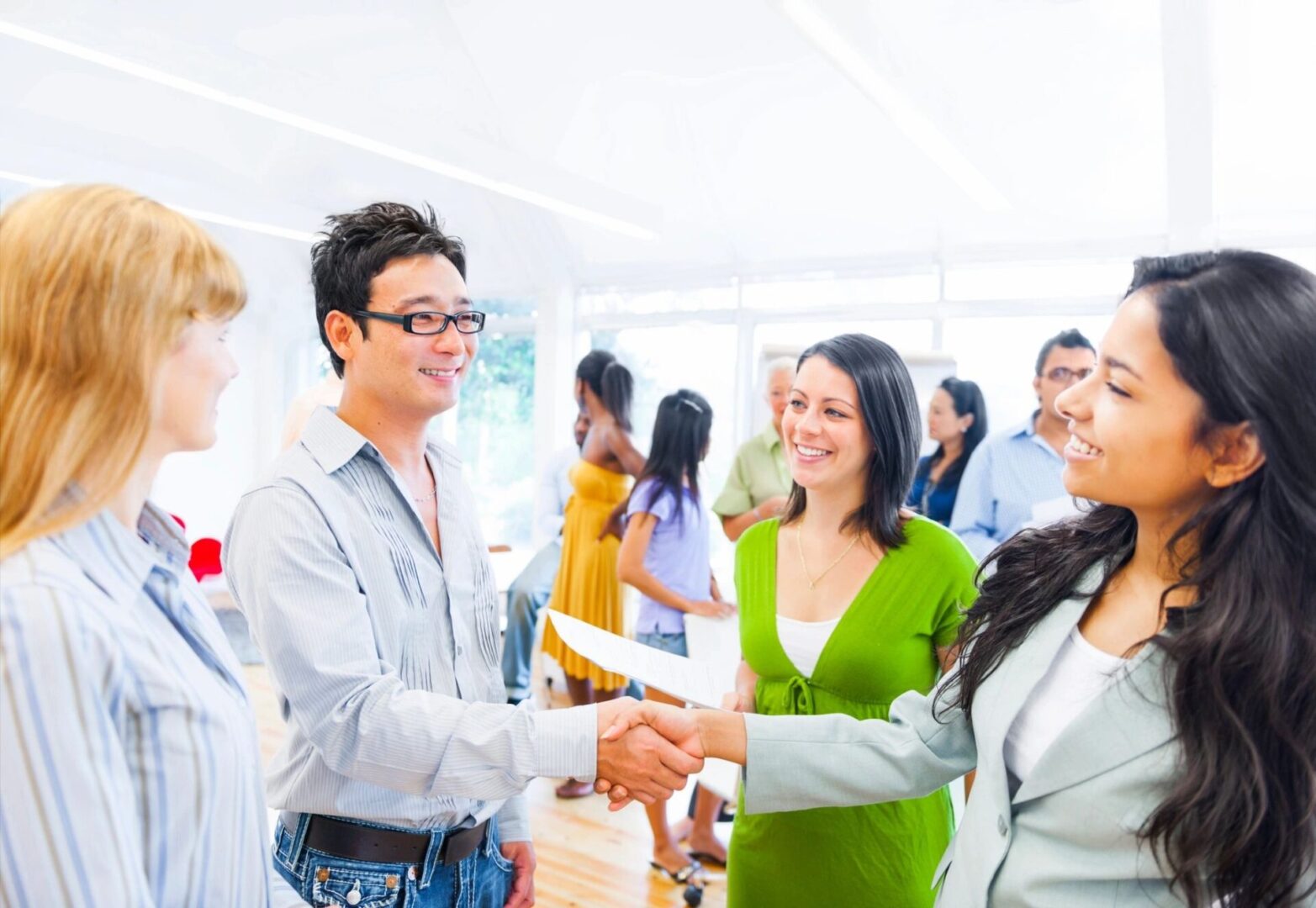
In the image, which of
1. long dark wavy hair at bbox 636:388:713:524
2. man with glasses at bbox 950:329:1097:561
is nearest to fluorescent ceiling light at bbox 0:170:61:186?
long dark wavy hair at bbox 636:388:713:524

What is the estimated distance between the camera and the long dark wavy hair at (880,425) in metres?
1.82

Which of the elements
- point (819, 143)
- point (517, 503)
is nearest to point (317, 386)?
point (819, 143)

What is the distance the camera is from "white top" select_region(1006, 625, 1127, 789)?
111cm

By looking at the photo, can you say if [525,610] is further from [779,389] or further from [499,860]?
[499,860]

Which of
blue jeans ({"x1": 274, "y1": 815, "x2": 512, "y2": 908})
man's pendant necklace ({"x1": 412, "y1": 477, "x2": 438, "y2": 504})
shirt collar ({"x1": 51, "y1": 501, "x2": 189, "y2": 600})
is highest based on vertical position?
man's pendant necklace ({"x1": 412, "y1": 477, "x2": 438, "y2": 504})

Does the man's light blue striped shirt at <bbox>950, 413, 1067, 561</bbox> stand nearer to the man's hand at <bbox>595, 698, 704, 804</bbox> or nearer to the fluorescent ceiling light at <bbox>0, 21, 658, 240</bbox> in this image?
the man's hand at <bbox>595, 698, 704, 804</bbox>

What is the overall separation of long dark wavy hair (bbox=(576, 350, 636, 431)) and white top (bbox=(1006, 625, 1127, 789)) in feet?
9.77

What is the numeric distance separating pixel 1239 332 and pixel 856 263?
6.06 meters

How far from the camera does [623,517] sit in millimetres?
4008

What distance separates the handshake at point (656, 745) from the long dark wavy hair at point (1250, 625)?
66 cm

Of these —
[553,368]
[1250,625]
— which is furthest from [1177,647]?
[553,368]

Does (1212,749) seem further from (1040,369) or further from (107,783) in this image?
(1040,369)

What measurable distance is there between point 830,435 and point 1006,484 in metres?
1.82

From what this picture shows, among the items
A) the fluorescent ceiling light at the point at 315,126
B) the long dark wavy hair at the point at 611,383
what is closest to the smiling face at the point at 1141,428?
the long dark wavy hair at the point at 611,383
